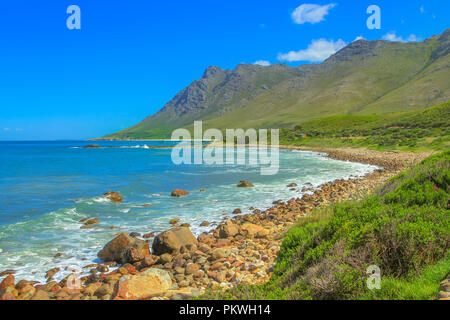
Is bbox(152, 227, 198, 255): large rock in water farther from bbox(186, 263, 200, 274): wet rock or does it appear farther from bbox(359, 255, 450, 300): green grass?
bbox(359, 255, 450, 300): green grass

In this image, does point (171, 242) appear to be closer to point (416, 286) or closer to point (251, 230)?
point (251, 230)

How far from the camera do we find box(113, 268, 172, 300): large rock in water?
5988 millimetres

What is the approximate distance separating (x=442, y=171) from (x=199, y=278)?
Answer: 8.21 m

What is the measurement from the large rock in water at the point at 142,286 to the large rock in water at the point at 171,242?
2.33 metres

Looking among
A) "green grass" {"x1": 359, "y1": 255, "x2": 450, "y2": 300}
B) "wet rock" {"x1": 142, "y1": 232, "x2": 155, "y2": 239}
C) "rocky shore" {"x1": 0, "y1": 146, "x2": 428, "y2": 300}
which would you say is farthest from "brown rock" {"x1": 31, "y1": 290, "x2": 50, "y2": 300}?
"green grass" {"x1": 359, "y1": 255, "x2": 450, "y2": 300}

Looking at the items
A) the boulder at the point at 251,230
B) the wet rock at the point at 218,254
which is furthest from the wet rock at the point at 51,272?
the boulder at the point at 251,230

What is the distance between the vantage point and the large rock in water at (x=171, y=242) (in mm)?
9211

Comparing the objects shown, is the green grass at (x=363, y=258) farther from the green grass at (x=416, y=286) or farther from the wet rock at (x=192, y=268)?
the wet rock at (x=192, y=268)

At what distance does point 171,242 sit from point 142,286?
3010 millimetres

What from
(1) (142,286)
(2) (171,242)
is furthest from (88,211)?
(1) (142,286)

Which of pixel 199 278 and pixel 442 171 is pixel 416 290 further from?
pixel 442 171

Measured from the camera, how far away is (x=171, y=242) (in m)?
9.25
